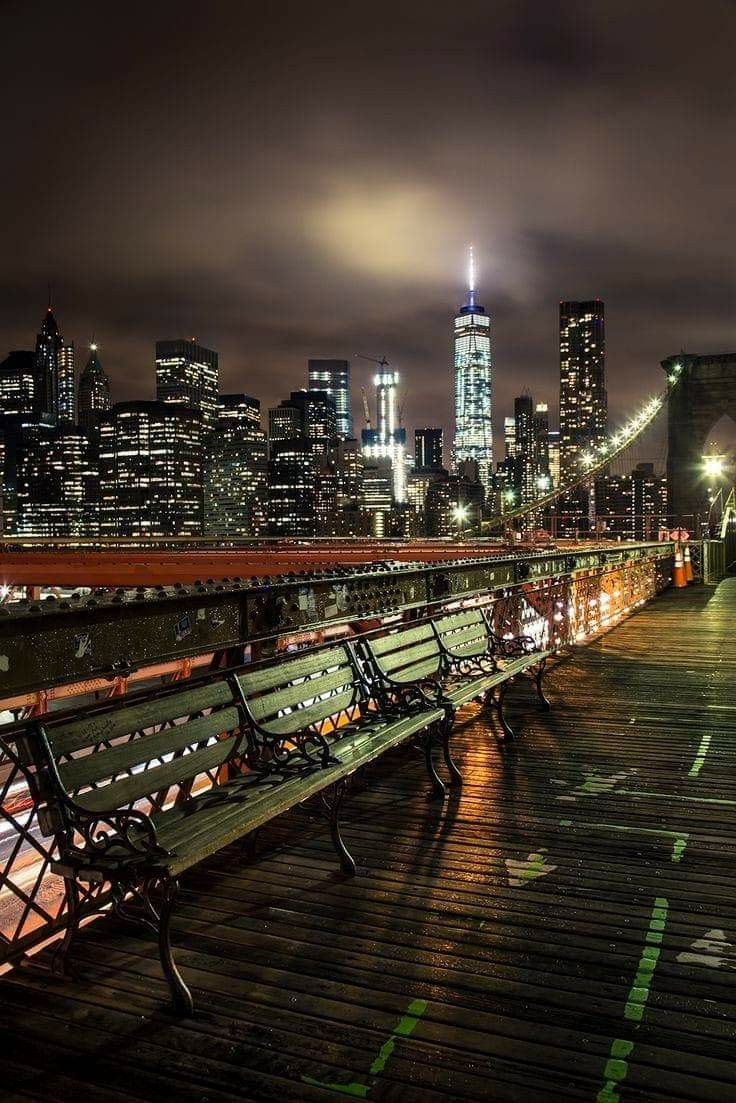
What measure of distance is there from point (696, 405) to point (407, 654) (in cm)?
3530

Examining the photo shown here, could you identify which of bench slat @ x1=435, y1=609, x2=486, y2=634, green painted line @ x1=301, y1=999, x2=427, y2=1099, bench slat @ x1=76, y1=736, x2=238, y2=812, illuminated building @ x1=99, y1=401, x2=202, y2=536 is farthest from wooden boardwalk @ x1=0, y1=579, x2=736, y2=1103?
illuminated building @ x1=99, y1=401, x2=202, y2=536

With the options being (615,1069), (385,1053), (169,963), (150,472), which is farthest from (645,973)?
(150,472)

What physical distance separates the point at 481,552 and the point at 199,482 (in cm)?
15073

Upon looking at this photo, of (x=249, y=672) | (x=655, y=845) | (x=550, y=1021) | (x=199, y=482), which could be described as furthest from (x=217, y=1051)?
(x=199, y=482)

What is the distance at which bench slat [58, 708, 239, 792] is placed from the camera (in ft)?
10.8

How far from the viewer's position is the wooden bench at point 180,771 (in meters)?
3.13

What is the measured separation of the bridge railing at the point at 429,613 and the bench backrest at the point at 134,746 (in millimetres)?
84

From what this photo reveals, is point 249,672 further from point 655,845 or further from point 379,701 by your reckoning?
point 655,845

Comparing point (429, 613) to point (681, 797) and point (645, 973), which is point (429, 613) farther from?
point (645, 973)

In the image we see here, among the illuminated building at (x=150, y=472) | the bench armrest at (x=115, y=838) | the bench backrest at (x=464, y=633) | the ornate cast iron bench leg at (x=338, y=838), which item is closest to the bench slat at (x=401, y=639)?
the bench backrest at (x=464, y=633)

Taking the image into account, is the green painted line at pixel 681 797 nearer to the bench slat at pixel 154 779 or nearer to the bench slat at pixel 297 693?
the bench slat at pixel 297 693

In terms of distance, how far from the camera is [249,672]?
4844 mm

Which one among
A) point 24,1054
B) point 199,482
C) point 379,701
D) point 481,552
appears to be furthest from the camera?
point 199,482

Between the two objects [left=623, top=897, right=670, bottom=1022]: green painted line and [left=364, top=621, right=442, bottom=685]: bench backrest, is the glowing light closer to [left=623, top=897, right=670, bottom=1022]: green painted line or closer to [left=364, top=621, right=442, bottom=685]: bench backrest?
[left=364, top=621, right=442, bottom=685]: bench backrest
